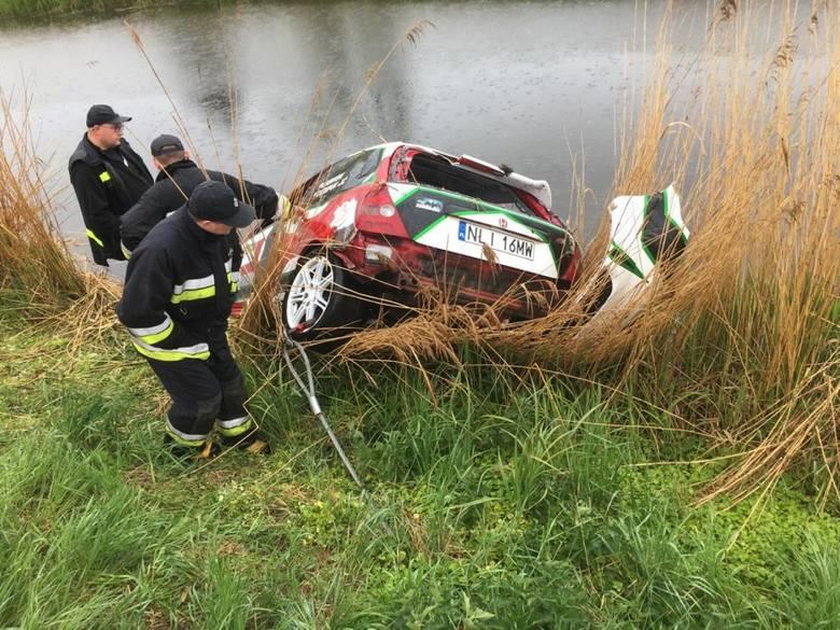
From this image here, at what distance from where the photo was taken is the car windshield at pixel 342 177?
4090 mm

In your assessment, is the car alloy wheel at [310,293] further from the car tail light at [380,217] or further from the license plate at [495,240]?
the license plate at [495,240]

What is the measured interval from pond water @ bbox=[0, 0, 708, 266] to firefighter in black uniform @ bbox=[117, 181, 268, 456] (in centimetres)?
277

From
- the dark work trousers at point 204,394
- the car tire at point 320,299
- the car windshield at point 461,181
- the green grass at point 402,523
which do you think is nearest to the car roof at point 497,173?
the car windshield at point 461,181

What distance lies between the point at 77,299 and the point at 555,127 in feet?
17.9

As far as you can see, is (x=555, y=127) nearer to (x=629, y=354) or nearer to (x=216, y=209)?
(x=629, y=354)

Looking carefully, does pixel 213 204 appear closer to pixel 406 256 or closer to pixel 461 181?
pixel 406 256

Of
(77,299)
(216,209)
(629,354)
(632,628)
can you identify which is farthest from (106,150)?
(632,628)

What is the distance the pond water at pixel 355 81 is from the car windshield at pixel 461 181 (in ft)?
3.35

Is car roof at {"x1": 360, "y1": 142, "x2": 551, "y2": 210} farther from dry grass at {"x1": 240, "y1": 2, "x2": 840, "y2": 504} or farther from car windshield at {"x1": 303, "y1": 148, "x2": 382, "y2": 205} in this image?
dry grass at {"x1": 240, "y1": 2, "x2": 840, "y2": 504}

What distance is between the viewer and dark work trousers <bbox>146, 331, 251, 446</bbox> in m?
2.94

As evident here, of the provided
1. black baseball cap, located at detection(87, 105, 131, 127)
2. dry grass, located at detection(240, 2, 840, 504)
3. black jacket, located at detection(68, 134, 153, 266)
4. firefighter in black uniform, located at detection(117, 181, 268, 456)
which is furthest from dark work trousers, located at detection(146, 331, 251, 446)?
black baseball cap, located at detection(87, 105, 131, 127)

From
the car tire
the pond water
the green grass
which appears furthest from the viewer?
the pond water

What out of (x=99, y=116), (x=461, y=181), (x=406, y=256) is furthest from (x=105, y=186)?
(x=461, y=181)

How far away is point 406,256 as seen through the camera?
3.46 m
